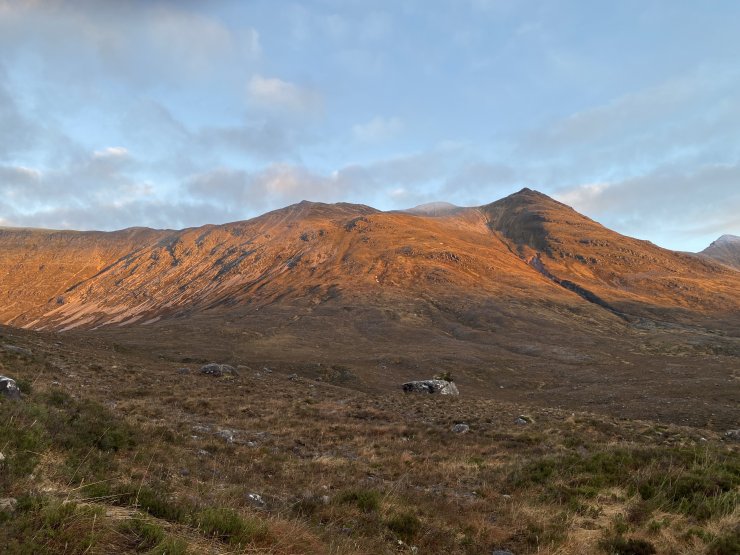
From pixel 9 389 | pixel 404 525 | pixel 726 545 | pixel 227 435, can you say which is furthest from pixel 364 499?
pixel 9 389

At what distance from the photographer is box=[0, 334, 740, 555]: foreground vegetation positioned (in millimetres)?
5820

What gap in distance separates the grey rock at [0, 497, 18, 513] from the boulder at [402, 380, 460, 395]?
32.7 m

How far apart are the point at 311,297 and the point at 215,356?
59249mm

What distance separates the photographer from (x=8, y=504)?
5.37 meters

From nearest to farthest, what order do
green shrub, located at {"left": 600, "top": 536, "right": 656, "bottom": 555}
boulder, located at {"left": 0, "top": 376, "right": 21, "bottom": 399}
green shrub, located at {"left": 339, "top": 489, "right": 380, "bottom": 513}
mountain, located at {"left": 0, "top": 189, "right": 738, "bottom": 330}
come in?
green shrub, located at {"left": 600, "top": 536, "right": 656, "bottom": 555} < green shrub, located at {"left": 339, "top": 489, "right": 380, "bottom": 513} < boulder, located at {"left": 0, "top": 376, "right": 21, "bottom": 399} < mountain, located at {"left": 0, "top": 189, "right": 738, "bottom": 330}

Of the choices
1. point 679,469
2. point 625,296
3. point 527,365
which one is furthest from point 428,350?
point 625,296

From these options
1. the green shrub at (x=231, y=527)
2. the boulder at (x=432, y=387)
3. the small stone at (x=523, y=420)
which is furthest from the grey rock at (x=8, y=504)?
the boulder at (x=432, y=387)

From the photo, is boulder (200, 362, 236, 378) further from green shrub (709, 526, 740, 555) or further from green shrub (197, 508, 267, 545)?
green shrub (709, 526, 740, 555)

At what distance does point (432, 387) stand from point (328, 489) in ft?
90.6

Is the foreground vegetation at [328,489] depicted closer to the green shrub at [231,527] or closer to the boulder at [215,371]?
the green shrub at [231,527]

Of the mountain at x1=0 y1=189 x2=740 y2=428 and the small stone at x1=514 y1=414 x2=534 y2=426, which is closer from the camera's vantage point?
the small stone at x1=514 y1=414 x2=534 y2=426

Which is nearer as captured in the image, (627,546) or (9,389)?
(627,546)

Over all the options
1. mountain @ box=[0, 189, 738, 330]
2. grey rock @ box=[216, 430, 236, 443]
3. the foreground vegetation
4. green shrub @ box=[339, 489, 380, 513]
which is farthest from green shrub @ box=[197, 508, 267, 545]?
mountain @ box=[0, 189, 738, 330]

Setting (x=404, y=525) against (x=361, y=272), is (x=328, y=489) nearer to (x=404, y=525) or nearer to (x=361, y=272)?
(x=404, y=525)
